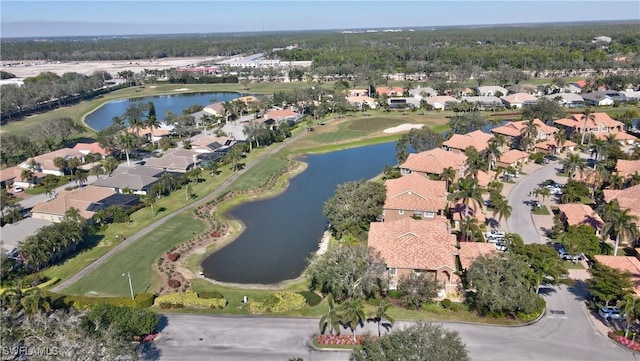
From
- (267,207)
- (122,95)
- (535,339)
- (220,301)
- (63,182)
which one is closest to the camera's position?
(535,339)

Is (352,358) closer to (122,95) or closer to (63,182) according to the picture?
(63,182)

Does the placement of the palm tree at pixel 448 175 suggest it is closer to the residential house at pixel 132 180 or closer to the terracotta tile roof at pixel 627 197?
the terracotta tile roof at pixel 627 197

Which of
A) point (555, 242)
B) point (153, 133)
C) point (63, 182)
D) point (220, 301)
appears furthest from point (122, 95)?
point (555, 242)

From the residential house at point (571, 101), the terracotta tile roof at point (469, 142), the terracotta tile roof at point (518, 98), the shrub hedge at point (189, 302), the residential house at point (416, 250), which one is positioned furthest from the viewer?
the terracotta tile roof at point (518, 98)

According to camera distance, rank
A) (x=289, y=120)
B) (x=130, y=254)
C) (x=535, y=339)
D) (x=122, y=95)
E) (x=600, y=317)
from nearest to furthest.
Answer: (x=535, y=339) < (x=600, y=317) < (x=130, y=254) < (x=289, y=120) < (x=122, y=95)

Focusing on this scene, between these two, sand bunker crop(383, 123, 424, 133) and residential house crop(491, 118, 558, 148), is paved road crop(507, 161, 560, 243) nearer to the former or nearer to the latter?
residential house crop(491, 118, 558, 148)

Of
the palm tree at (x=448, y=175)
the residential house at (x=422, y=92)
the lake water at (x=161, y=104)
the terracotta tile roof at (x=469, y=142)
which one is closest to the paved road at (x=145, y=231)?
the palm tree at (x=448, y=175)

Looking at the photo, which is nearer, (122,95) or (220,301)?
(220,301)
